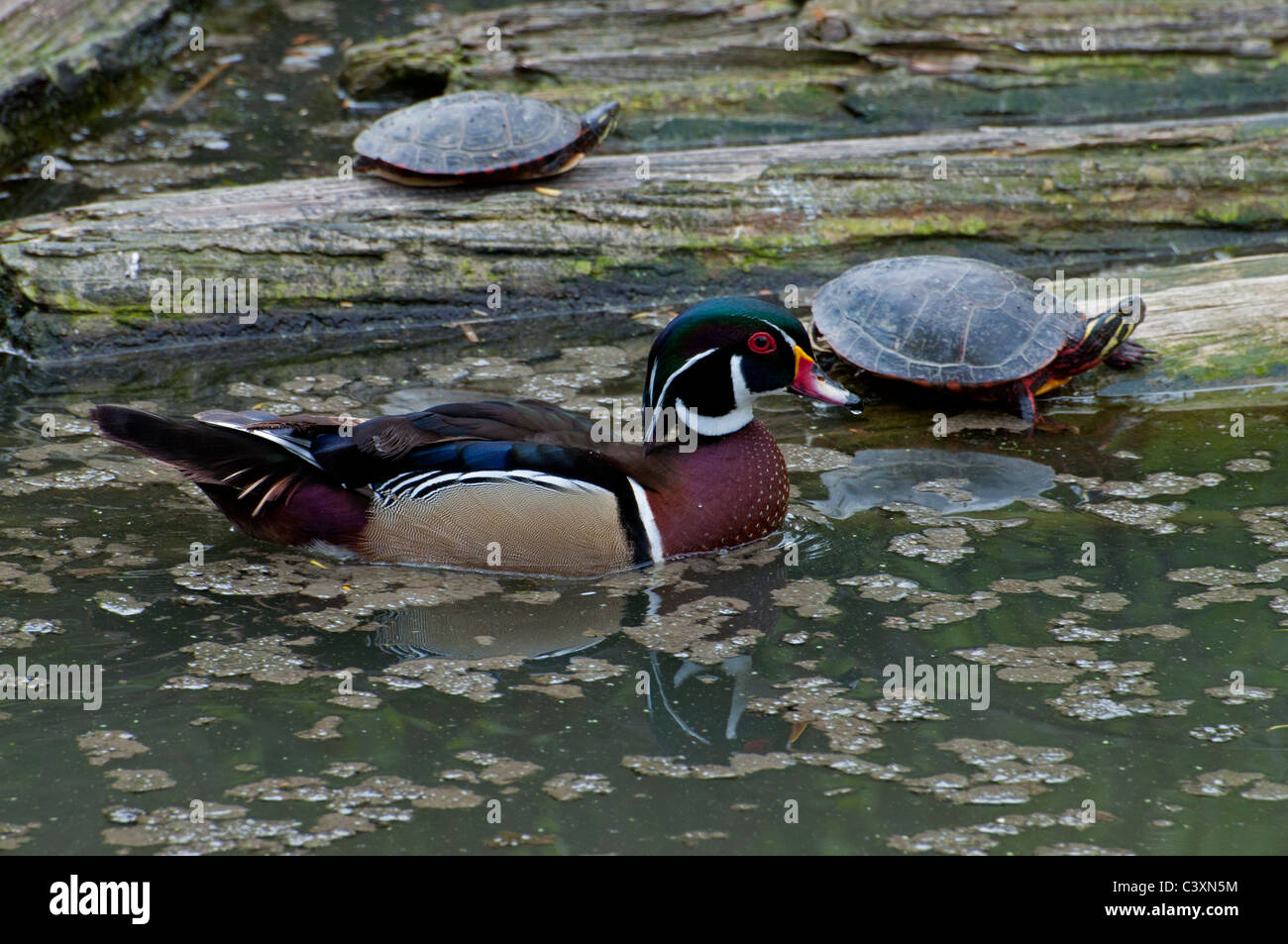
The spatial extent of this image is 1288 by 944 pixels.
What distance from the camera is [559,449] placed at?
4.53 meters

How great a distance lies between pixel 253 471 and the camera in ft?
15.4

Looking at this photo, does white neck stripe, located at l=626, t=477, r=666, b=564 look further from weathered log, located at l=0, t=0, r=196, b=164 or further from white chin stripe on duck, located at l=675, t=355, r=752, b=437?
weathered log, located at l=0, t=0, r=196, b=164

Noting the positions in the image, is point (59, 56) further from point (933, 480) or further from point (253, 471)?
point (933, 480)

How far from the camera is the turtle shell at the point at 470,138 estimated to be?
7.02 m

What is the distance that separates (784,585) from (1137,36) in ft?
23.0

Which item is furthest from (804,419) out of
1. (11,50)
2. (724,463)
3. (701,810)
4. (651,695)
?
(11,50)

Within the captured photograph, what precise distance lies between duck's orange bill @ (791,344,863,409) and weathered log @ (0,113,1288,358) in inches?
101

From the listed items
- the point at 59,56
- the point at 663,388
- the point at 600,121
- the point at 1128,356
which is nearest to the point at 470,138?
the point at 600,121

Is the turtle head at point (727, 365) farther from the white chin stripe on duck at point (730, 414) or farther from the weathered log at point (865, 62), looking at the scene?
the weathered log at point (865, 62)

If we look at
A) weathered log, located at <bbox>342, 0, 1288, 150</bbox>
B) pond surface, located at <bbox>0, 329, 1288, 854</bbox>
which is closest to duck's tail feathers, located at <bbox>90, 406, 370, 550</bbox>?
pond surface, located at <bbox>0, 329, 1288, 854</bbox>

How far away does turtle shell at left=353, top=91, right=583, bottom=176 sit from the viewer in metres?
7.02

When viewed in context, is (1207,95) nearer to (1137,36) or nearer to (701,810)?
(1137,36)

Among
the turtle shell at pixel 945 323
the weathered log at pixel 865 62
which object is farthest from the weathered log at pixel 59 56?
the turtle shell at pixel 945 323

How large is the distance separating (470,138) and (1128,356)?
3.48 m
